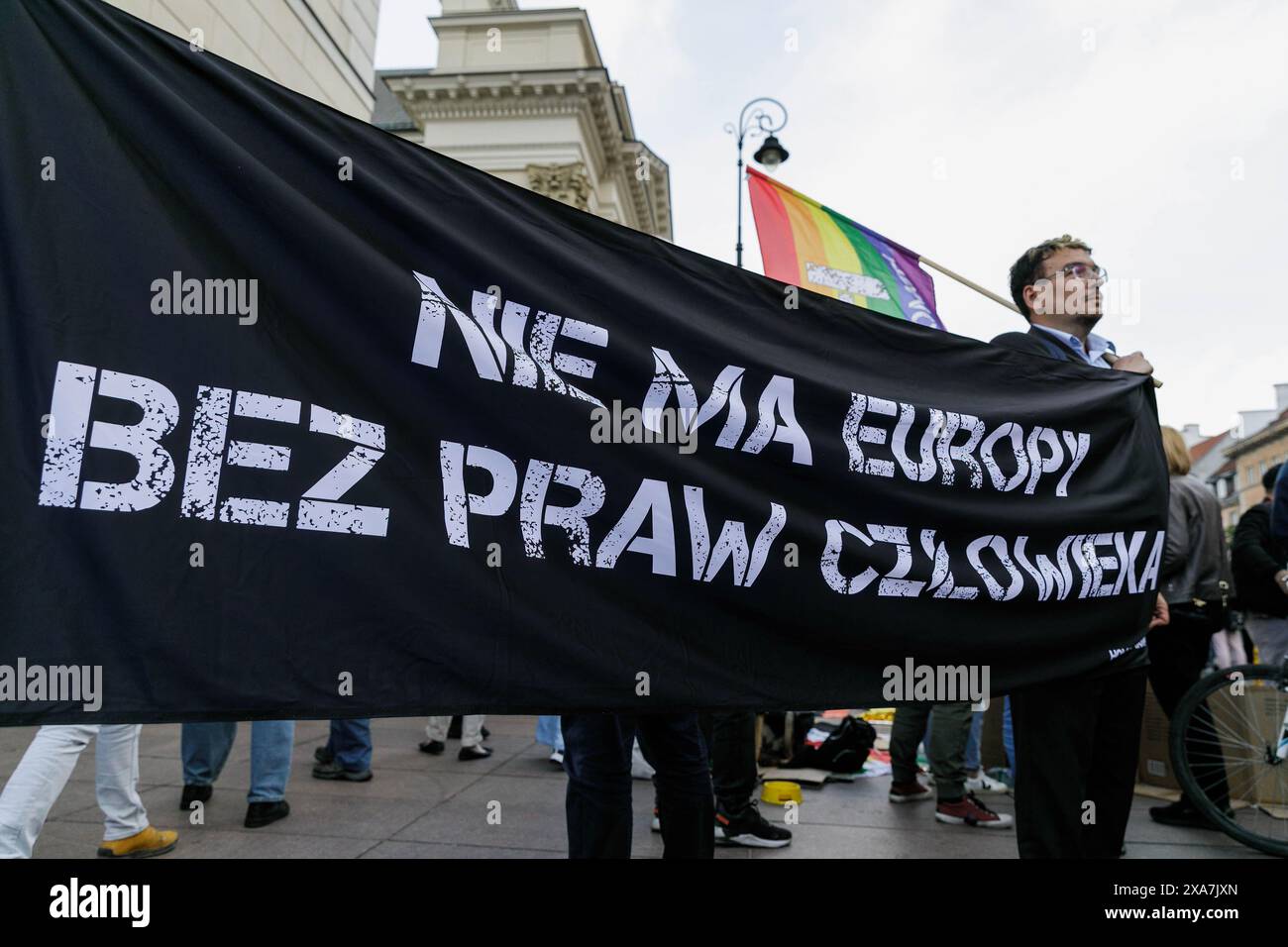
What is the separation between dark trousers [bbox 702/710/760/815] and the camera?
4.04 m

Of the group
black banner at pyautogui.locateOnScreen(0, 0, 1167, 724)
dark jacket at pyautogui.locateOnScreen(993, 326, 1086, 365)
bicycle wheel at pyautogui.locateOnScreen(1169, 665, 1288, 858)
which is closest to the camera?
black banner at pyautogui.locateOnScreen(0, 0, 1167, 724)

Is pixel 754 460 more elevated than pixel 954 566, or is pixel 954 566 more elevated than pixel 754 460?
pixel 754 460

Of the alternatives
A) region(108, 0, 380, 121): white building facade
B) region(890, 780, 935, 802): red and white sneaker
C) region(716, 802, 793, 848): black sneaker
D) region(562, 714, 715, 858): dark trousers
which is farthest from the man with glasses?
region(108, 0, 380, 121): white building facade

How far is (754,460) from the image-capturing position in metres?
2.58

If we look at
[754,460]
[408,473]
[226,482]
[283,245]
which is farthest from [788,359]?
[226,482]

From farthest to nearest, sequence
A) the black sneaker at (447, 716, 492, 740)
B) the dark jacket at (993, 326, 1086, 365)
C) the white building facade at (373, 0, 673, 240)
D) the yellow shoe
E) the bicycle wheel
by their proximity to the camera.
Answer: the white building facade at (373, 0, 673, 240) → the black sneaker at (447, 716, 492, 740) → the bicycle wheel → the yellow shoe → the dark jacket at (993, 326, 1086, 365)

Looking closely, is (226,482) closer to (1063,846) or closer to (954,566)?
(954,566)

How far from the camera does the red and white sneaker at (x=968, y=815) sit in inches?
173

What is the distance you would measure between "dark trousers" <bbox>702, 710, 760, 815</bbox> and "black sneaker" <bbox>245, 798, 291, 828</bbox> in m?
2.18

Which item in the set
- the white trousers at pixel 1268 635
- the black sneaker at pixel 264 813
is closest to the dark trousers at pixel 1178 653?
the white trousers at pixel 1268 635

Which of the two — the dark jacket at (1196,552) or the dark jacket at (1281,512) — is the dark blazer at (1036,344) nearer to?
the dark jacket at (1281,512)

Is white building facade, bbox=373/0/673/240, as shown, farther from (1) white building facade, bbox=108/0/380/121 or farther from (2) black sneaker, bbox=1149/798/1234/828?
(2) black sneaker, bbox=1149/798/1234/828

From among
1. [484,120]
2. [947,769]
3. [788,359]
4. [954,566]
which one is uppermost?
[484,120]

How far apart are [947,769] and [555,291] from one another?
3594mm
